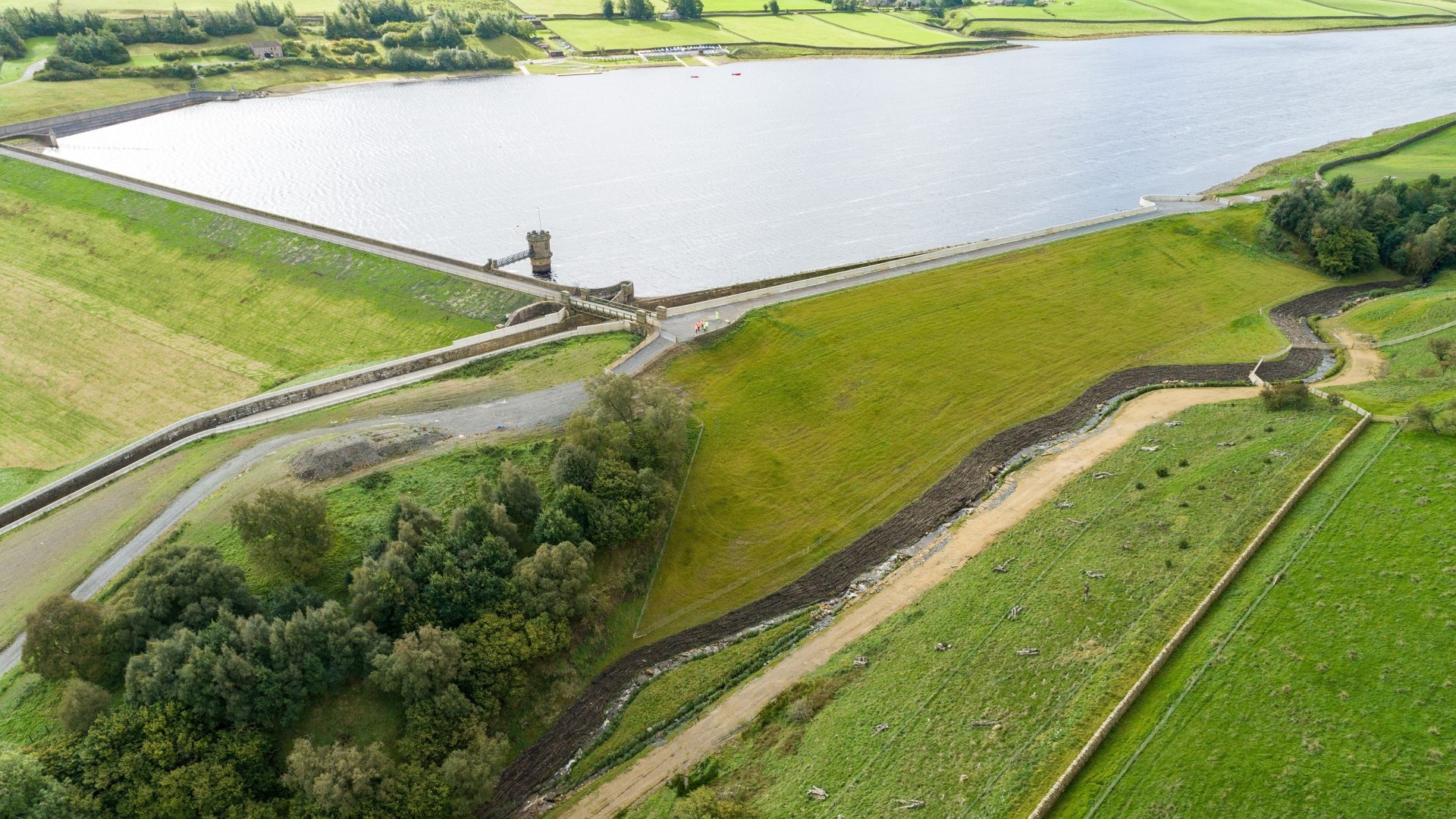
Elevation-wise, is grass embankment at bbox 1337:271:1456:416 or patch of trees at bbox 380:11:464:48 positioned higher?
patch of trees at bbox 380:11:464:48

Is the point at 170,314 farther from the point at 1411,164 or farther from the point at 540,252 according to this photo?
the point at 1411,164

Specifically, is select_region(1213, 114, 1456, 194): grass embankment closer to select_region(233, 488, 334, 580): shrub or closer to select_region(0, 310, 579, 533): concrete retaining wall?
select_region(0, 310, 579, 533): concrete retaining wall

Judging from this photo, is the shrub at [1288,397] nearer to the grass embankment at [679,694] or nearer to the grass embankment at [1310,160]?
the grass embankment at [679,694]

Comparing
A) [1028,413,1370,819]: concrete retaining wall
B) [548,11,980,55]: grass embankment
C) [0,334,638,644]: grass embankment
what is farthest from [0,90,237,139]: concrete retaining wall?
[1028,413,1370,819]: concrete retaining wall

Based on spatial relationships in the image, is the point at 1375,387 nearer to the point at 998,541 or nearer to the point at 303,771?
the point at 998,541

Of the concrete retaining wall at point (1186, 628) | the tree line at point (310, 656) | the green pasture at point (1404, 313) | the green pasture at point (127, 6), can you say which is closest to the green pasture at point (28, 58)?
the green pasture at point (127, 6)

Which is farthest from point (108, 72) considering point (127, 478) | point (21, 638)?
point (21, 638)
